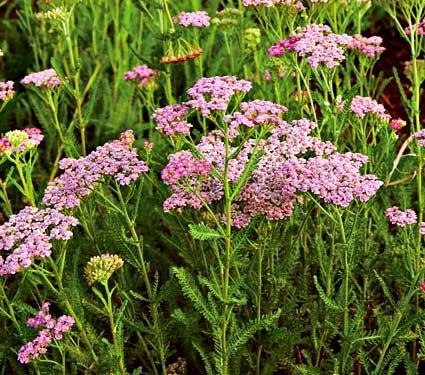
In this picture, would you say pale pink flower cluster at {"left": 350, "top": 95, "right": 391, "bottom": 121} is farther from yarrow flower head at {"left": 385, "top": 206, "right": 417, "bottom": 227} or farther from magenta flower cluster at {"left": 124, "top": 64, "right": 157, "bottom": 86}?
Result: magenta flower cluster at {"left": 124, "top": 64, "right": 157, "bottom": 86}

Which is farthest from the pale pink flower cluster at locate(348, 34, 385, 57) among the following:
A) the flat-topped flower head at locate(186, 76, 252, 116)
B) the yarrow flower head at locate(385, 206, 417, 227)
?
the flat-topped flower head at locate(186, 76, 252, 116)

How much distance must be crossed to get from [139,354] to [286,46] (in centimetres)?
147

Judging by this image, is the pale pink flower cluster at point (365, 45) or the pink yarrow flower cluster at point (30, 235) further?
the pale pink flower cluster at point (365, 45)

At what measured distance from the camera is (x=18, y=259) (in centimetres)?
240

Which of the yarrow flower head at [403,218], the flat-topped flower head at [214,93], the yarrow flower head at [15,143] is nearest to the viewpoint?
the flat-topped flower head at [214,93]

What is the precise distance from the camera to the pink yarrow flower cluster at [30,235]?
2377 millimetres

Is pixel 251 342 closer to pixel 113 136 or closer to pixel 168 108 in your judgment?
pixel 168 108

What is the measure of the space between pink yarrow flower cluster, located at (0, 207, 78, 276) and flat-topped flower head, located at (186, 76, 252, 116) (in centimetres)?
62

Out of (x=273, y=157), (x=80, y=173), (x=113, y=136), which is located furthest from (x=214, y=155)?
(x=113, y=136)

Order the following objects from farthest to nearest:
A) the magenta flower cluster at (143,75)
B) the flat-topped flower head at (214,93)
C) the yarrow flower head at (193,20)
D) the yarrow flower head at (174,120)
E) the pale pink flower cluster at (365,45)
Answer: the magenta flower cluster at (143,75) → the yarrow flower head at (193,20) → the pale pink flower cluster at (365,45) → the yarrow flower head at (174,120) → the flat-topped flower head at (214,93)

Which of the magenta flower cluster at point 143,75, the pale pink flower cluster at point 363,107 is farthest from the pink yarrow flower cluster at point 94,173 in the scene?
the magenta flower cluster at point 143,75

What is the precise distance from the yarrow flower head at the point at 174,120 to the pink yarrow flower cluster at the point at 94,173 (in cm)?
17

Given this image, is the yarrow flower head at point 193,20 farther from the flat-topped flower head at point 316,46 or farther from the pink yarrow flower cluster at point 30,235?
the pink yarrow flower cluster at point 30,235

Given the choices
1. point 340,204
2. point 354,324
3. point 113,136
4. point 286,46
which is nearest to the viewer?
point 340,204
